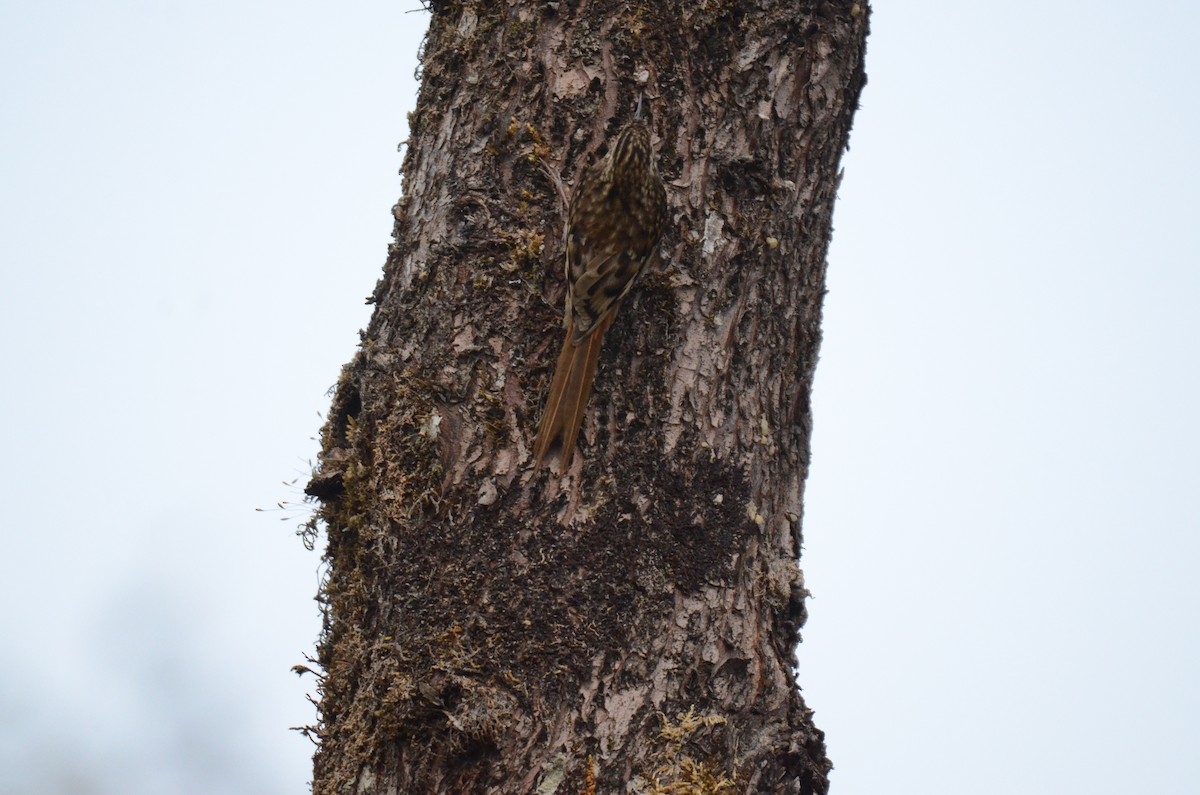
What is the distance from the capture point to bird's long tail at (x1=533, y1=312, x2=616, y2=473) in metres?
2.26

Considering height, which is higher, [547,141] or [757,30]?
[757,30]

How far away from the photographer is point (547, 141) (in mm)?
2525

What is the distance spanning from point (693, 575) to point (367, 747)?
2.29 feet

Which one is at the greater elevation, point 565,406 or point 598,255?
point 598,255

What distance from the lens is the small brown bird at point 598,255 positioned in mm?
2275

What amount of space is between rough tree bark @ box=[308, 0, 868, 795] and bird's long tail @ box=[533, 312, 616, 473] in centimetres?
4

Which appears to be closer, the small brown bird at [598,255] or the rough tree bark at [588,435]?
the rough tree bark at [588,435]

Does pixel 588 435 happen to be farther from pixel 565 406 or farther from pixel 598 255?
pixel 598 255

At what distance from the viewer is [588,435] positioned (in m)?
2.30

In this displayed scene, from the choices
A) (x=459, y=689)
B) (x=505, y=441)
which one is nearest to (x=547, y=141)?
(x=505, y=441)

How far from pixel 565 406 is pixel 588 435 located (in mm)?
80

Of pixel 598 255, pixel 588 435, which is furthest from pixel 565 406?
pixel 598 255

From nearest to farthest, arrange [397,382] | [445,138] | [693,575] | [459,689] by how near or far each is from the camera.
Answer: [459,689], [693,575], [397,382], [445,138]

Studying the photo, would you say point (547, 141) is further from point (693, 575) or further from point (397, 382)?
point (693, 575)
